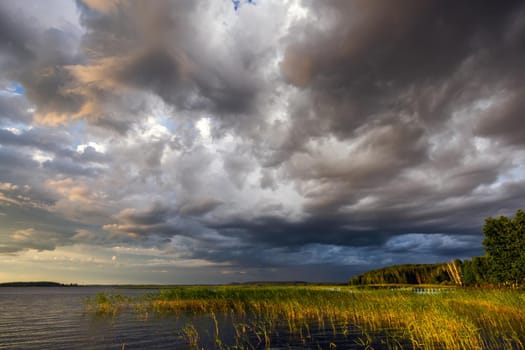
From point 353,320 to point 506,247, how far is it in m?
41.7

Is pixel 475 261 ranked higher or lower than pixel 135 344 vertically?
higher

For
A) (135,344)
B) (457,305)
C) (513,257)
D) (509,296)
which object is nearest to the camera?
(135,344)

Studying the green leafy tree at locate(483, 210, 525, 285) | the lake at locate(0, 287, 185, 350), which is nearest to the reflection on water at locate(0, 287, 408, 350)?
the lake at locate(0, 287, 185, 350)

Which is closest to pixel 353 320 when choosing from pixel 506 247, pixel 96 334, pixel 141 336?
pixel 141 336

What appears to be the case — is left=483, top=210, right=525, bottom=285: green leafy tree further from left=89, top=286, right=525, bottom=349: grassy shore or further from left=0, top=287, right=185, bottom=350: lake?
left=0, top=287, right=185, bottom=350: lake

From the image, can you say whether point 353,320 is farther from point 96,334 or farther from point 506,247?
point 506,247

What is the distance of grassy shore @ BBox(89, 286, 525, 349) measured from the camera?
17500 millimetres

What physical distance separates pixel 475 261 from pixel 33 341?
85045 millimetres

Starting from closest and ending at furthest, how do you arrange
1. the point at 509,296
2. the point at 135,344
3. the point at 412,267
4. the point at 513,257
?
the point at 135,344, the point at 509,296, the point at 513,257, the point at 412,267

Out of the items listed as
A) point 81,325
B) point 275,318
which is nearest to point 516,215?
point 275,318

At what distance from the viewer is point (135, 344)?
65.9ft

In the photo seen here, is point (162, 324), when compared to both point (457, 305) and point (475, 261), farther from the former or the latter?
point (475, 261)

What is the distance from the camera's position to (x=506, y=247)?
5247 centimetres

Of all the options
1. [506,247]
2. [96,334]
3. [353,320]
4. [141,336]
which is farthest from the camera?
[506,247]
